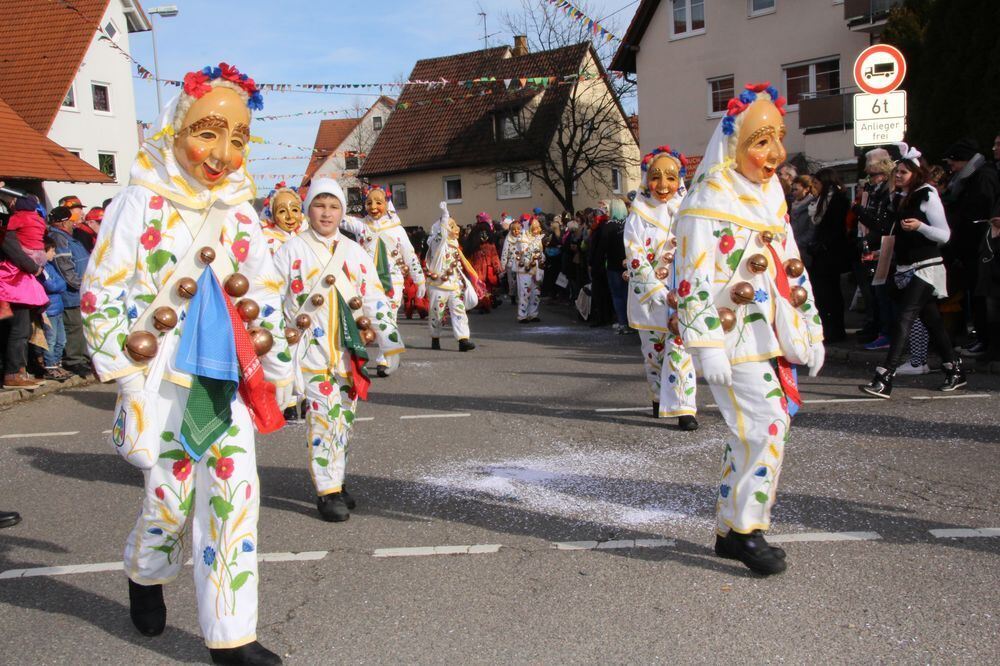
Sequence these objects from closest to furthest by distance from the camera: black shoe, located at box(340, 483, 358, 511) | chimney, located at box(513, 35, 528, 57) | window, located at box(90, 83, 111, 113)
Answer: black shoe, located at box(340, 483, 358, 511)
window, located at box(90, 83, 111, 113)
chimney, located at box(513, 35, 528, 57)

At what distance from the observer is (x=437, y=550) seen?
4898mm

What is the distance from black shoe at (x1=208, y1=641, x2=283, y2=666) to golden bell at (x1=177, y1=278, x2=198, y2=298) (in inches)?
53.6

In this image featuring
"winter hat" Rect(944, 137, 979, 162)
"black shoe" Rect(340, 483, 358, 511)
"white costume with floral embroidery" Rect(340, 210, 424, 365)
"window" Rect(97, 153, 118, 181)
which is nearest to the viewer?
"black shoe" Rect(340, 483, 358, 511)

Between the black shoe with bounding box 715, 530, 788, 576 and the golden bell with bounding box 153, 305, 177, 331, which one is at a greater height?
the golden bell with bounding box 153, 305, 177, 331

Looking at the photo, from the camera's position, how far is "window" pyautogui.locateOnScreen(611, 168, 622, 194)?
1725 inches

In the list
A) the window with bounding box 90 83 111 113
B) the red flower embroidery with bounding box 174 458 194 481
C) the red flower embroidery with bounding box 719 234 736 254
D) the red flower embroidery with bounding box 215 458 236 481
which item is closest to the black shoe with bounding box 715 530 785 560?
the red flower embroidery with bounding box 719 234 736 254

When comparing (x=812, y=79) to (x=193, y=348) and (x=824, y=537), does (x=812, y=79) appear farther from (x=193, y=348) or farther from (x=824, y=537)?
(x=193, y=348)

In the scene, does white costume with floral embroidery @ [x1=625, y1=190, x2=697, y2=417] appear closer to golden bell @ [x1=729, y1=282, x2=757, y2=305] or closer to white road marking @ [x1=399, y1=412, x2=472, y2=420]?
white road marking @ [x1=399, y1=412, x2=472, y2=420]

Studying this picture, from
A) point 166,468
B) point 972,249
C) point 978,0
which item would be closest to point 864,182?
point 972,249

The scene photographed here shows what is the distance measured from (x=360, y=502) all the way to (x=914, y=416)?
4.49 metres

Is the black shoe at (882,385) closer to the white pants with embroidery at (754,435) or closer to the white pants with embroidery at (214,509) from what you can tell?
the white pants with embroidery at (754,435)

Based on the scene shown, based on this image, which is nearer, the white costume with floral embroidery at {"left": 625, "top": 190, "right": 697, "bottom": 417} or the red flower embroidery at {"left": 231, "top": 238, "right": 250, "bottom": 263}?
the red flower embroidery at {"left": 231, "top": 238, "right": 250, "bottom": 263}

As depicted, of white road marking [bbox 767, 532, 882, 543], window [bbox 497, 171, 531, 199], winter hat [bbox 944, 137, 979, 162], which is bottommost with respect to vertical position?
white road marking [bbox 767, 532, 882, 543]

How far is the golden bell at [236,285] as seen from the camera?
3723mm
